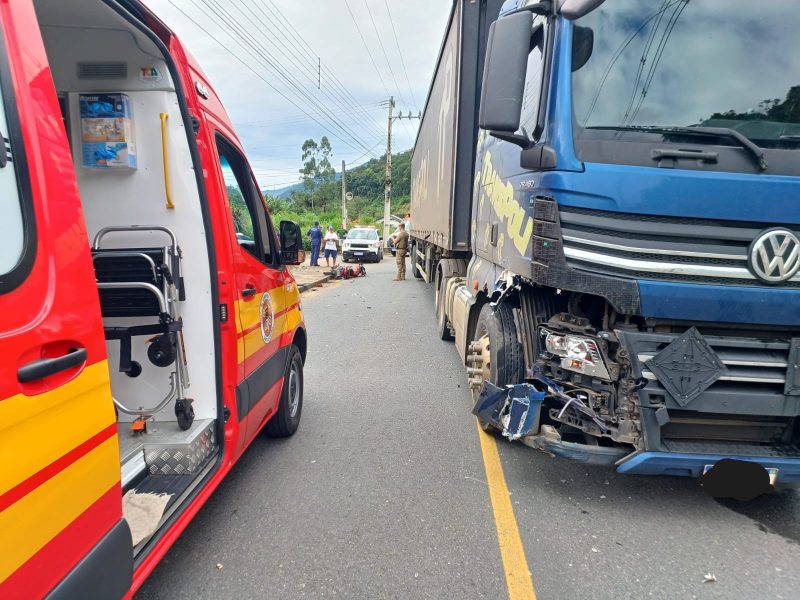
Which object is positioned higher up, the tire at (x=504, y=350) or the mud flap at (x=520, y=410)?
the tire at (x=504, y=350)

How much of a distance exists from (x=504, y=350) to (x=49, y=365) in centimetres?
254

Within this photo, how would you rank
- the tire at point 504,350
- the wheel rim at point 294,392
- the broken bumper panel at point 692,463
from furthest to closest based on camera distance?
1. the wheel rim at point 294,392
2. the tire at point 504,350
3. the broken bumper panel at point 692,463

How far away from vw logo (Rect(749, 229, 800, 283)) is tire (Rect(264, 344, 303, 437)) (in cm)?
299

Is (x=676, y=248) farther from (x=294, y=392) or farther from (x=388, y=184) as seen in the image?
(x=388, y=184)

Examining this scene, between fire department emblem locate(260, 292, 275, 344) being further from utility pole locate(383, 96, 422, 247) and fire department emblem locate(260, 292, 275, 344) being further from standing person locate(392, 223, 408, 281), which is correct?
utility pole locate(383, 96, 422, 247)

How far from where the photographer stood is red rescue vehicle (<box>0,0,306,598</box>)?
1.28 metres


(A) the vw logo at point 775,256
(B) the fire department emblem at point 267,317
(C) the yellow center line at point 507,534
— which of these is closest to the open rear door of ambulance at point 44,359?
(B) the fire department emblem at point 267,317

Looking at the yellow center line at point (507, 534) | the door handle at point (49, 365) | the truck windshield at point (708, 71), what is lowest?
the yellow center line at point (507, 534)

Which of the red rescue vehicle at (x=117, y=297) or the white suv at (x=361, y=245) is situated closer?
the red rescue vehicle at (x=117, y=297)

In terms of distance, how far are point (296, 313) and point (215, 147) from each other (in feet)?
5.42

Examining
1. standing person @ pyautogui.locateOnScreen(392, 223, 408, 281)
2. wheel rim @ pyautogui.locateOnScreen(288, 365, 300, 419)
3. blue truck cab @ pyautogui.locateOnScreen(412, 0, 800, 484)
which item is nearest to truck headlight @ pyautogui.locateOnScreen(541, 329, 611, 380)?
blue truck cab @ pyautogui.locateOnScreen(412, 0, 800, 484)

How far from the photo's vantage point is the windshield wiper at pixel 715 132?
7.88 feet

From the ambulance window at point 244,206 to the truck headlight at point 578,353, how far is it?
1.94 meters

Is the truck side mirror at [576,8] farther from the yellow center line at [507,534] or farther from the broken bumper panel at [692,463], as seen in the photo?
the yellow center line at [507,534]
